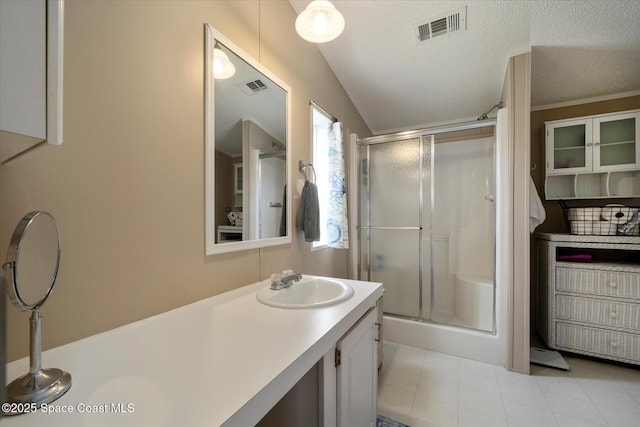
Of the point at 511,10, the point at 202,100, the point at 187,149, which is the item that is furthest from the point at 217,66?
the point at 511,10

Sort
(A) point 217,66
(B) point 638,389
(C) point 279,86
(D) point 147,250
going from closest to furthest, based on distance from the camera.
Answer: (D) point 147,250 < (A) point 217,66 < (C) point 279,86 < (B) point 638,389

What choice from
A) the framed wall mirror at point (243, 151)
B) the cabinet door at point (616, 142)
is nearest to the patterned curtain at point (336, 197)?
the framed wall mirror at point (243, 151)

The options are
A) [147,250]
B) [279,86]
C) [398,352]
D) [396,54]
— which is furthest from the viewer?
[398,352]

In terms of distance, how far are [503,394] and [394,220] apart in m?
1.54

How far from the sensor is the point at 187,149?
3.48 feet

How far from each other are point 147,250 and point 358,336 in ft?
2.84

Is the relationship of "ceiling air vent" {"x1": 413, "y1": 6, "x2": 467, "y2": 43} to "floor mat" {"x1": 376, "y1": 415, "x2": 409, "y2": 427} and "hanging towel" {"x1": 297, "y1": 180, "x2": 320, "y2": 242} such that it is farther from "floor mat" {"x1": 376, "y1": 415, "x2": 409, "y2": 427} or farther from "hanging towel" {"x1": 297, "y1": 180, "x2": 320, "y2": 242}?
"floor mat" {"x1": 376, "y1": 415, "x2": 409, "y2": 427}

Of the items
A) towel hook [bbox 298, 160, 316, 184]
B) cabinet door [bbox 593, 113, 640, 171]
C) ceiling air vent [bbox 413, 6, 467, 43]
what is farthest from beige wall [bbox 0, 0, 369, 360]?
cabinet door [bbox 593, 113, 640, 171]

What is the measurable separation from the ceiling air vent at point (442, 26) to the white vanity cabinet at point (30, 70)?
6.56 ft

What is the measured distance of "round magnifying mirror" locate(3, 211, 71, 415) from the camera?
0.49 meters

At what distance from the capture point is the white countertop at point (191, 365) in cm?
47

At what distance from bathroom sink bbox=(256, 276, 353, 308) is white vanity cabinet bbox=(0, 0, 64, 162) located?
88 cm

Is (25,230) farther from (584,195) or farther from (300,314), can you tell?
(584,195)

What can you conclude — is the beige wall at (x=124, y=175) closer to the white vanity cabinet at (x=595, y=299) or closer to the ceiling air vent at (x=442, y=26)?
the ceiling air vent at (x=442, y=26)
